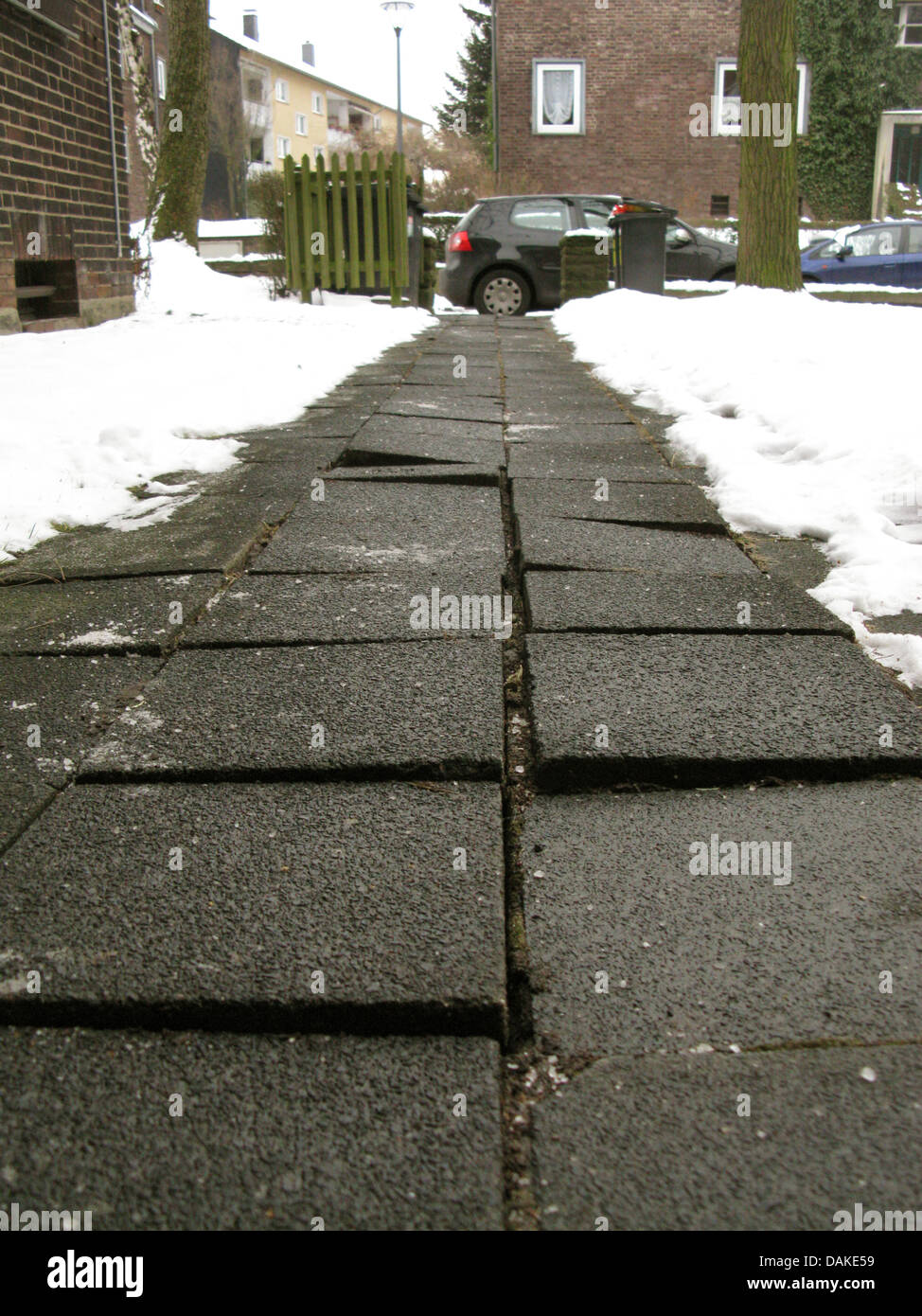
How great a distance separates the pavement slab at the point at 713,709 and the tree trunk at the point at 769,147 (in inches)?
296

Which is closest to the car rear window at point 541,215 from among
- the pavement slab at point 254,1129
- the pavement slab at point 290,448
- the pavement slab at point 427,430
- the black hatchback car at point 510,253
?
the black hatchback car at point 510,253

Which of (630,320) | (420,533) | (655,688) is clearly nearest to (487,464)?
(420,533)

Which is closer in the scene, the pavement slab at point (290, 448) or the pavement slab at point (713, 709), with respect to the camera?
the pavement slab at point (713, 709)

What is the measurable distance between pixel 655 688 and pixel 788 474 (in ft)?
6.49

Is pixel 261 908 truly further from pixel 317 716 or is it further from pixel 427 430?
pixel 427 430

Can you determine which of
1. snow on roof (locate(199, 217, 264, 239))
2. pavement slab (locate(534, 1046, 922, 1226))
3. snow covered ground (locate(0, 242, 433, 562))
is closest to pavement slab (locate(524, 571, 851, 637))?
pavement slab (locate(534, 1046, 922, 1226))

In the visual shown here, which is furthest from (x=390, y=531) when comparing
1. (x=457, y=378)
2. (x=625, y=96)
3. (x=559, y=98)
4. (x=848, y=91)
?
(x=848, y=91)

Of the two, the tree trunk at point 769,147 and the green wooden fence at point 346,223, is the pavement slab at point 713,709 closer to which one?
the tree trunk at point 769,147

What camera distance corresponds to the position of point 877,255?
1480cm

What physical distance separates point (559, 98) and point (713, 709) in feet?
77.2

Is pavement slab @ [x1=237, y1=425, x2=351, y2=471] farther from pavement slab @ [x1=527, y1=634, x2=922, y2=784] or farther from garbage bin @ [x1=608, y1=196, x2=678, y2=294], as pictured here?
garbage bin @ [x1=608, y1=196, x2=678, y2=294]

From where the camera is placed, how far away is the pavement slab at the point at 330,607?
236cm

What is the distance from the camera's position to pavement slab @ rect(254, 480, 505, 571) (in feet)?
9.48

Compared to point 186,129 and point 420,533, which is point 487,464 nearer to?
point 420,533
